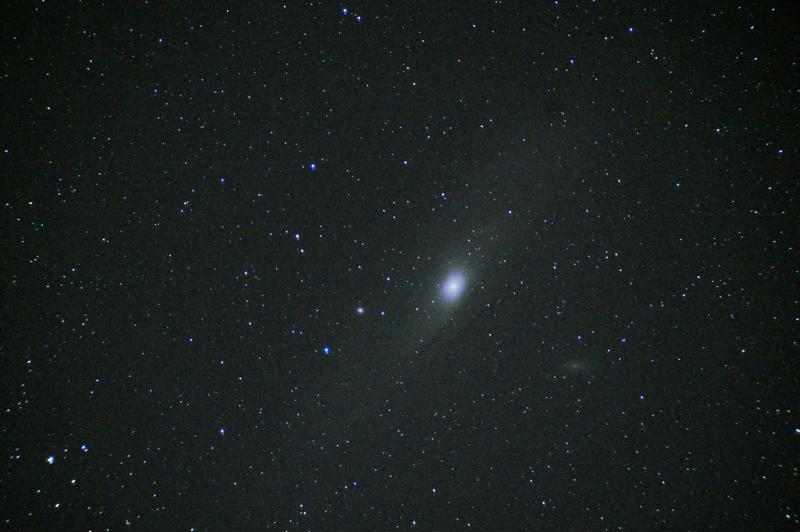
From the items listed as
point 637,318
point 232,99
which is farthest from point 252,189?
point 637,318

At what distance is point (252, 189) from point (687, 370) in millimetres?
541

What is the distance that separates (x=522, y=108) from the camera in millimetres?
412

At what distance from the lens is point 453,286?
0.43 m

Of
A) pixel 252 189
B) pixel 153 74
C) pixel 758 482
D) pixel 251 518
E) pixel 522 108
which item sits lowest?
pixel 758 482

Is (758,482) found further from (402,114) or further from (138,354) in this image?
(138,354)

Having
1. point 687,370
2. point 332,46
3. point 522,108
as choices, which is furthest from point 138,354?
point 687,370

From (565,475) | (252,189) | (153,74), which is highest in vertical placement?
(153,74)

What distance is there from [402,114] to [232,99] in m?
0.19

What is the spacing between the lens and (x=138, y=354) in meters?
0.40

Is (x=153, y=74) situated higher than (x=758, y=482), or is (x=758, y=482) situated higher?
(x=153, y=74)

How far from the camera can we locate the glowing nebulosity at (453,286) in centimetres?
43

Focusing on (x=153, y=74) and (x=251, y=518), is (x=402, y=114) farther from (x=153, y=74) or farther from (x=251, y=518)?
(x=251, y=518)

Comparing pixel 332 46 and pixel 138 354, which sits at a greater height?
pixel 332 46

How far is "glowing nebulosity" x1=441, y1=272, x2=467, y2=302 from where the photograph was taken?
43cm
